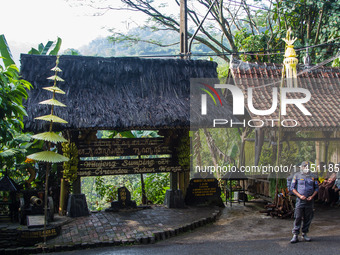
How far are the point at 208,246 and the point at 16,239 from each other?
4554mm

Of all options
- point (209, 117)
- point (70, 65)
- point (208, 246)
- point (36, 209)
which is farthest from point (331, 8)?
point (36, 209)

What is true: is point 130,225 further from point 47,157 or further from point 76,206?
point 47,157

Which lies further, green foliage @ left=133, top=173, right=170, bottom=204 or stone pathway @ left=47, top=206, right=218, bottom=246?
green foliage @ left=133, top=173, right=170, bottom=204

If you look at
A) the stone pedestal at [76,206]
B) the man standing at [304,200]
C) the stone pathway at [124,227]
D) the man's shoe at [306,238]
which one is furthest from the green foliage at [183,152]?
the man's shoe at [306,238]

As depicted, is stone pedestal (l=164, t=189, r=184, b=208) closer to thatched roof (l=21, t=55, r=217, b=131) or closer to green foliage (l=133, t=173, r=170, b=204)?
thatched roof (l=21, t=55, r=217, b=131)

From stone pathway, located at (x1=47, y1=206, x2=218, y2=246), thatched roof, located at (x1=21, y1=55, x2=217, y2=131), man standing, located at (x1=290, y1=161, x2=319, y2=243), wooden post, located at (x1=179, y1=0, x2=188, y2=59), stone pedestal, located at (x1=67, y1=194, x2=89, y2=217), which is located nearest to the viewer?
man standing, located at (x1=290, y1=161, x2=319, y2=243)

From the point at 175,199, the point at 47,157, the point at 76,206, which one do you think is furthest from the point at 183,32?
the point at 47,157

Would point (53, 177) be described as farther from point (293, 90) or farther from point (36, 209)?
point (293, 90)

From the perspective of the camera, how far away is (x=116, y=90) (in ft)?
39.1

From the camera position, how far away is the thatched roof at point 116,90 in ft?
35.1

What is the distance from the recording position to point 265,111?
12.6 metres

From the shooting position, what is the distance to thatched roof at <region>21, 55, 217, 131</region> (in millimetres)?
10695

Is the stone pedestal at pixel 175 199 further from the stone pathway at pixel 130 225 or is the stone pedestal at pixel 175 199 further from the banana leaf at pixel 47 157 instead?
the banana leaf at pixel 47 157

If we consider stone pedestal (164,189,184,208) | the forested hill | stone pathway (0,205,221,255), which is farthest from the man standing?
the forested hill
